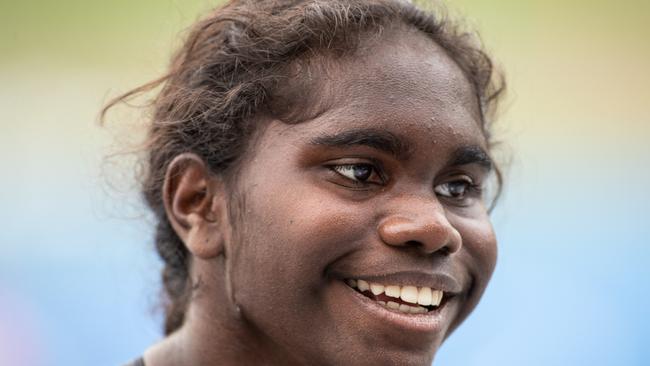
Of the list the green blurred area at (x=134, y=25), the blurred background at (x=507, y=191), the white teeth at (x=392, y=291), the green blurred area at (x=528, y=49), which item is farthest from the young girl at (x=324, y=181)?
the green blurred area at (x=528, y=49)

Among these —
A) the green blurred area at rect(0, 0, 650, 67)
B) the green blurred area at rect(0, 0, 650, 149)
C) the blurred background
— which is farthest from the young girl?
the green blurred area at rect(0, 0, 650, 149)

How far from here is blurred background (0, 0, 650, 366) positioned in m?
3.83

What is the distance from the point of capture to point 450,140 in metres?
1.73

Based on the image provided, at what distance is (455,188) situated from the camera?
72.2 inches

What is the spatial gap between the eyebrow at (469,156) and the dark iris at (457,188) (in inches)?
2.2

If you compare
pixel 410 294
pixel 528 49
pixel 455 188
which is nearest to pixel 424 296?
pixel 410 294

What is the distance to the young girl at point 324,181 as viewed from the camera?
1642 millimetres

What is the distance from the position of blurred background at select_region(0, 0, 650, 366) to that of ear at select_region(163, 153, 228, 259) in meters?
1.72

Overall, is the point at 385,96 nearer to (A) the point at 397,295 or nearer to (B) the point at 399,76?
(B) the point at 399,76

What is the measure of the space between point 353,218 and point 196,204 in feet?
1.28

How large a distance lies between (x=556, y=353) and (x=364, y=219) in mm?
2479

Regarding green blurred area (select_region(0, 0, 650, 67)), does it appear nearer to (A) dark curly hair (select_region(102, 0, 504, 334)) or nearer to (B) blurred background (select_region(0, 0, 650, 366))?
(B) blurred background (select_region(0, 0, 650, 366))

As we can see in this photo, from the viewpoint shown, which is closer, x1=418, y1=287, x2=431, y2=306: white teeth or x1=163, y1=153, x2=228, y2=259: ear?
x1=418, y1=287, x2=431, y2=306: white teeth

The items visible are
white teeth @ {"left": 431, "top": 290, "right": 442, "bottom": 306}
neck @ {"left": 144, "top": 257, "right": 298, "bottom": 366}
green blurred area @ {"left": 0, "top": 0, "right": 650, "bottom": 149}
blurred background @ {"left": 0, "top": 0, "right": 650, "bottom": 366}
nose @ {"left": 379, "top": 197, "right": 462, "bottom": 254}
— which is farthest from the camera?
green blurred area @ {"left": 0, "top": 0, "right": 650, "bottom": 149}
